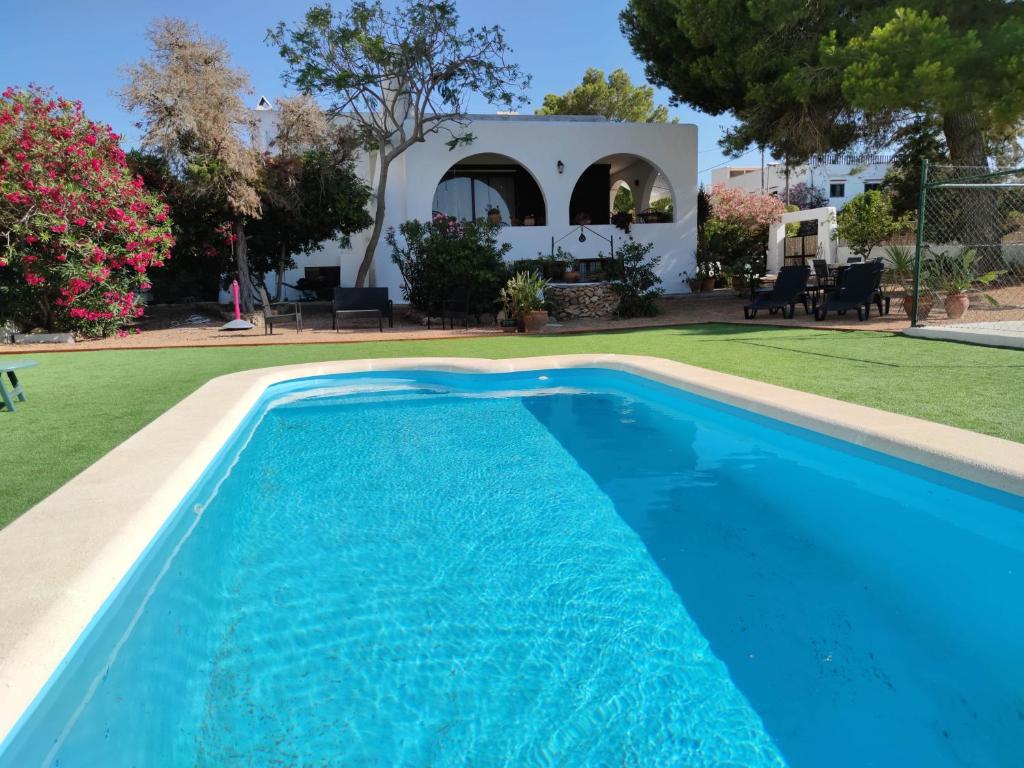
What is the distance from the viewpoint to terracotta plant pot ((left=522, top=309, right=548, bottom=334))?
12836 mm

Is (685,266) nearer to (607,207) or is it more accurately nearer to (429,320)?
(607,207)

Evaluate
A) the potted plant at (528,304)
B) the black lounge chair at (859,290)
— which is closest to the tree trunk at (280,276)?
the potted plant at (528,304)

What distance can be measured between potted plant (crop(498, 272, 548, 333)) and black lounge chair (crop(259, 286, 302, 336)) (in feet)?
14.2

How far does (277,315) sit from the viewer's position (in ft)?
48.2

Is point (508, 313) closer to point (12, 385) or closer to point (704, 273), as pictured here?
point (704, 273)

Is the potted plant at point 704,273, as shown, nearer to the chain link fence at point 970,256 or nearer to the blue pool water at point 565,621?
the chain link fence at point 970,256

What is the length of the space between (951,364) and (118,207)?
1323 cm

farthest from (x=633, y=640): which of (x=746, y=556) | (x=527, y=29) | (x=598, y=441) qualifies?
(x=527, y=29)

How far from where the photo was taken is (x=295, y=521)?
4.16 metres

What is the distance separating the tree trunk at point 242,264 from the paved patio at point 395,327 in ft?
2.57

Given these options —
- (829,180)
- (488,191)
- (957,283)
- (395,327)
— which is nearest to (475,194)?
(488,191)

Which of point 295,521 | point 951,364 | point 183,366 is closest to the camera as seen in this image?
point 295,521

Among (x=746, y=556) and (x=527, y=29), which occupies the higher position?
(x=527, y=29)

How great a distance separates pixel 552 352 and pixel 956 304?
21.6 feet
